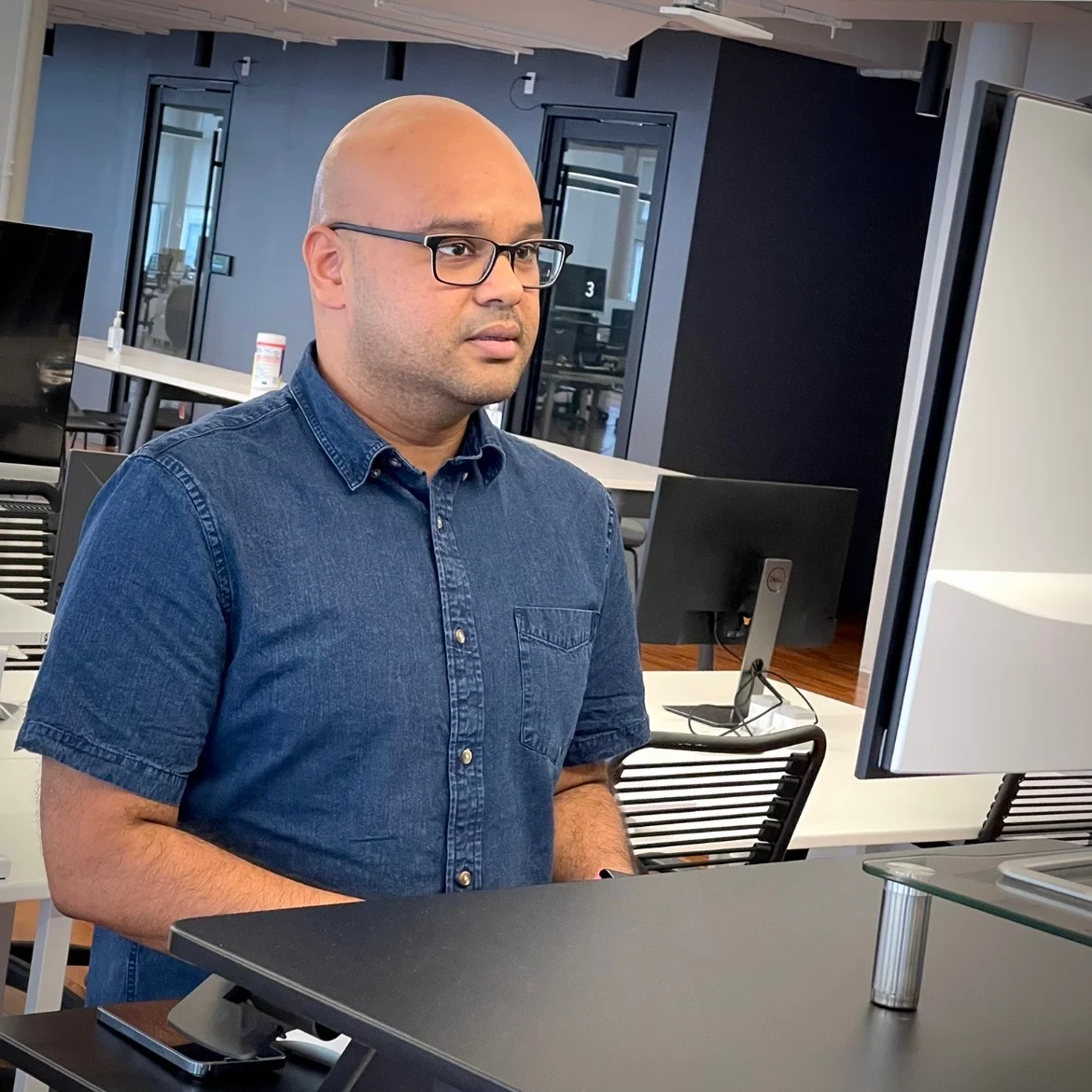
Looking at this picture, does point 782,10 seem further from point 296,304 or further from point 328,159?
point 328,159

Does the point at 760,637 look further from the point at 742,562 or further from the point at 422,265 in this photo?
the point at 422,265

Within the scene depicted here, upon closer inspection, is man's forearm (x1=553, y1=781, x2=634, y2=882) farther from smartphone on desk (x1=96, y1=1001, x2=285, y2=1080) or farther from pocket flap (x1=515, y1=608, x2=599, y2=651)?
smartphone on desk (x1=96, y1=1001, x2=285, y2=1080)

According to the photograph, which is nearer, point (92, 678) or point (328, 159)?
point (92, 678)

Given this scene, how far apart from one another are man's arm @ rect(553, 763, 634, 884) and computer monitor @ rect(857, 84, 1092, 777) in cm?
68

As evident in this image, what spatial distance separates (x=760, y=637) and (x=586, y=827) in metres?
1.69

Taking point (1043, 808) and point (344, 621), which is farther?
point (1043, 808)

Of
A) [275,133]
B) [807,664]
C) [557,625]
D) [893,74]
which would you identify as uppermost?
[893,74]

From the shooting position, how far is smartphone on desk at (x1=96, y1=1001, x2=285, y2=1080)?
1038 millimetres

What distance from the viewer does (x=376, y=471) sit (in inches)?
57.6

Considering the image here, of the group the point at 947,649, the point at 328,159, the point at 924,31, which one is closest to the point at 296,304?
the point at 924,31

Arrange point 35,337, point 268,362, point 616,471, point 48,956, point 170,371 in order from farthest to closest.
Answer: point 170,371, point 268,362, point 616,471, point 35,337, point 48,956

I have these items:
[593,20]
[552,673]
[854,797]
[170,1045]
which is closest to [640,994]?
[170,1045]

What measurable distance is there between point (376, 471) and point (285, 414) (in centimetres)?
9

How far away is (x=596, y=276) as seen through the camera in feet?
30.2
